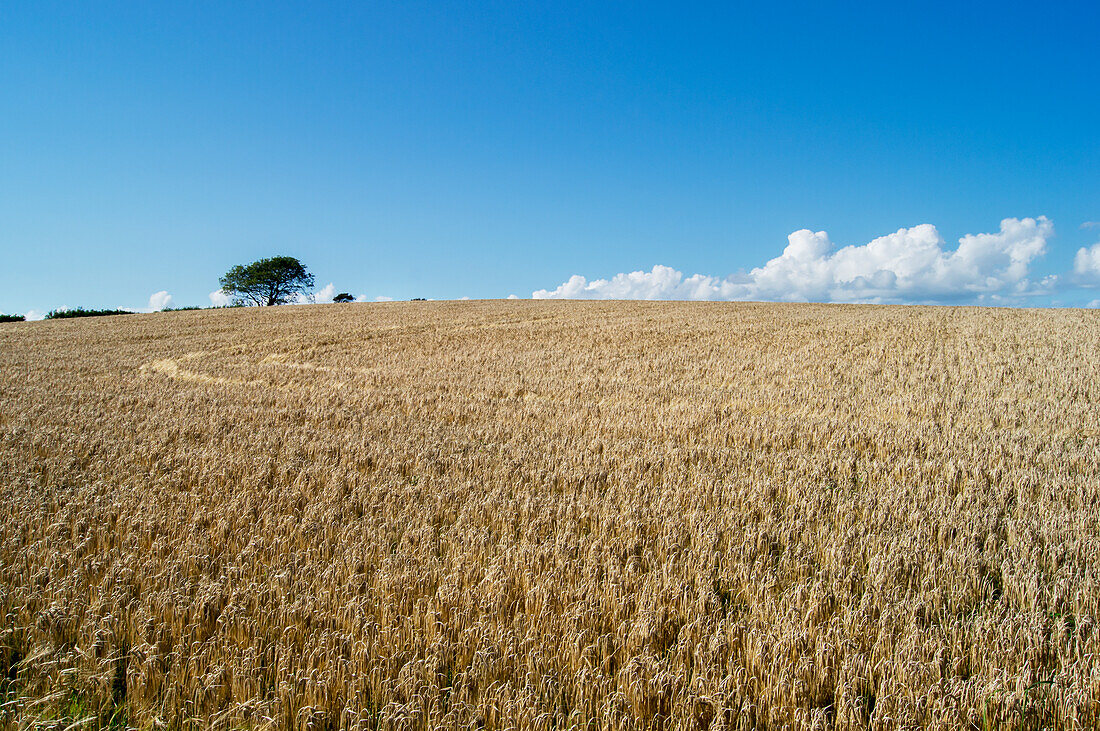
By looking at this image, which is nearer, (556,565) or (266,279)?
(556,565)

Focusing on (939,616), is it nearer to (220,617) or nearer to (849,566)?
(849,566)

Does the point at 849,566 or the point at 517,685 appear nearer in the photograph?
the point at 517,685

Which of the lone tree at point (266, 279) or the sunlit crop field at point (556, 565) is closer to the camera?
the sunlit crop field at point (556, 565)

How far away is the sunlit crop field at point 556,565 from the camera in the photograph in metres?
2.70

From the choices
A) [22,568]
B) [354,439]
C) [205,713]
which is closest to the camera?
[205,713]

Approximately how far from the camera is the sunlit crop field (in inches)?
106

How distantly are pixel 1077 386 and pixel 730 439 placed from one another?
910 centimetres

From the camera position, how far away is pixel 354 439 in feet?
26.3

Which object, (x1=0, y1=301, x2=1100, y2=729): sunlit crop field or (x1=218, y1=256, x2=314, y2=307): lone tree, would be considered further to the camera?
(x1=218, y1=256, x2=314, y2=307): lone tree

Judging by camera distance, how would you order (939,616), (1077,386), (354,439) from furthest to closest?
(1077,386) < (354,439) < (939,616)

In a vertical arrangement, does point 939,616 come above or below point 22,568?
below

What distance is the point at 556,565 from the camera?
3.96m

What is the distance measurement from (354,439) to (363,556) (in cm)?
420

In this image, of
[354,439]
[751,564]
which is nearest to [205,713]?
[751,564]
